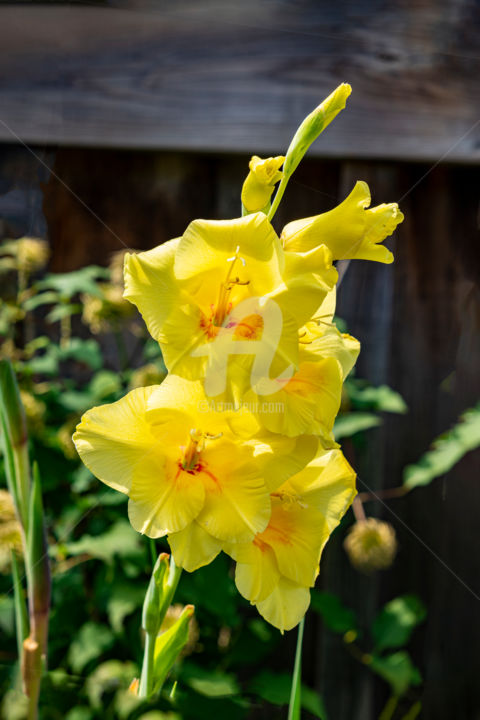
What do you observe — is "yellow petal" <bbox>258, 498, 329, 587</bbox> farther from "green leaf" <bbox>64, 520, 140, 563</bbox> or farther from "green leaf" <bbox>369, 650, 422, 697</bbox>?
"green leaf" <bbox>369, 650, 422, 697</bbox>

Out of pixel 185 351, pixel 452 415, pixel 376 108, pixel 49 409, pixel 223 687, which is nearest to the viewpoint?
pixel 185 351

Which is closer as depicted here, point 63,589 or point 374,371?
point 63,589

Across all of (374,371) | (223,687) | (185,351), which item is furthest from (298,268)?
(374,371)

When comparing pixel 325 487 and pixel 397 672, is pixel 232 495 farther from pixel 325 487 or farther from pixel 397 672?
pixel 397 672

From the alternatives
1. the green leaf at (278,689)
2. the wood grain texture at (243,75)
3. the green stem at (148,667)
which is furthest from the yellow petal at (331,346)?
the wood grain texture at (243,75)

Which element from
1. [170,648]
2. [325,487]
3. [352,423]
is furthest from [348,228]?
[352,423]

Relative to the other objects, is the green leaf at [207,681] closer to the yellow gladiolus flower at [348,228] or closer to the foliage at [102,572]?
the foliage at [102,572]

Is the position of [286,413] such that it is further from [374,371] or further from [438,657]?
[438,657]
